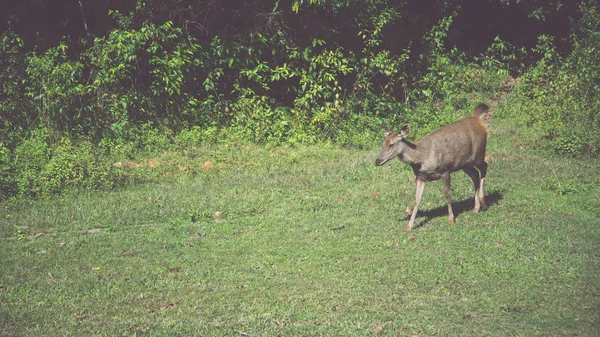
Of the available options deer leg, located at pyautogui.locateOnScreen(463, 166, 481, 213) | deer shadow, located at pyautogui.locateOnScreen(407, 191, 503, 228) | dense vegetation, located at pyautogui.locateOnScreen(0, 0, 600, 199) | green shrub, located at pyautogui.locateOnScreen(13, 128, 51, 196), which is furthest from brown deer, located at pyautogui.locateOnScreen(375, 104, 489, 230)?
green shrub, located at pyautogui.locateOnScreen(13, 128, 51, 196)

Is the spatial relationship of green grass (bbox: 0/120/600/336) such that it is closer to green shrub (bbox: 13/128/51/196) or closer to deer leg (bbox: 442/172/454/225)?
deer leg (bbox: 442/172/454/225)

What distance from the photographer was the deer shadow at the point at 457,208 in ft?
33.5

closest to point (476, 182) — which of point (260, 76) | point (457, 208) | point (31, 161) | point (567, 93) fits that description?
point (457, 208)

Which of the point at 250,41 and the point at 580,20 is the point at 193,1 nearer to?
the point at 250,41

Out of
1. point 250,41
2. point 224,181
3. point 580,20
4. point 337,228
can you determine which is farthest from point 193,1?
point 580,20

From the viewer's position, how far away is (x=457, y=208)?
35.0ft

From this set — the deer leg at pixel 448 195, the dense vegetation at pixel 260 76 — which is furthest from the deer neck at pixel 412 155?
the dense vegetation at pixel 260 76

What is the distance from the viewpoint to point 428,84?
57.8ft

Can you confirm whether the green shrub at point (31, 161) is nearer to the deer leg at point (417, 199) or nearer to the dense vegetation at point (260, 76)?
the dense vegetation at point (260, 76)

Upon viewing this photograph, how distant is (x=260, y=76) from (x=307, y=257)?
26.8 ft

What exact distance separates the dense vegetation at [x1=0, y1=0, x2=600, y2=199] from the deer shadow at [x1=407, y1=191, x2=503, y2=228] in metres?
3.55

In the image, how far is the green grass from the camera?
21.5ft

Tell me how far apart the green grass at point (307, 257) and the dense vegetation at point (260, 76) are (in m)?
2.28

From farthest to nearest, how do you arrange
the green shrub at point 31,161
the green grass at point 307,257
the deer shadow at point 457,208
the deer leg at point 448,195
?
the green shrub at point 31,161 → the deer shadow at point 457,208 → the deer leg at point 448,195 → the green grass at point 307,257
